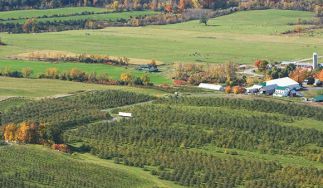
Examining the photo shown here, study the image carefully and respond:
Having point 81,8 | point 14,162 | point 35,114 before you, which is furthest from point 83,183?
point 81,8

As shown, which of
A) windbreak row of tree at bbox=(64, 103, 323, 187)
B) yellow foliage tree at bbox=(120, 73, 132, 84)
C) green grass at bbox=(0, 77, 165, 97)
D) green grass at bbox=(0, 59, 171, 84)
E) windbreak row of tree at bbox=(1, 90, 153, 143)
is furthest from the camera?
green grass at bbox=(0, 59, 171, 84)

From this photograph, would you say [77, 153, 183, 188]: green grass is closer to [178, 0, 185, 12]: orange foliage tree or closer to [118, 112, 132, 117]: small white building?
[118, 112, 132, 117]: small white building

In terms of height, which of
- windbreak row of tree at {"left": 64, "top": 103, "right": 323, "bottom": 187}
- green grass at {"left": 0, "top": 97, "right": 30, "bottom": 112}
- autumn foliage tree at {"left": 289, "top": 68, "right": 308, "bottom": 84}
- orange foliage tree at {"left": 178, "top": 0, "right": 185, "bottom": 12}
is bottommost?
windbreak row of tree at {"left": 64, "top": 103, "right": 323, "bottom": 187}

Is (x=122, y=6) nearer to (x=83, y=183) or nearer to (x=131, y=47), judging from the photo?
(x=131, y=47)

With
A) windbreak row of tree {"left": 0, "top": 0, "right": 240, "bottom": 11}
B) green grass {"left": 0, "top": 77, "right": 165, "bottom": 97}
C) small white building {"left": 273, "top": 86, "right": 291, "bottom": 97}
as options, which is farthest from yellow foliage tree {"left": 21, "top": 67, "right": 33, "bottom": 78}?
windbreak row of tree {"left": 0, "top": 0, "right": 240, "bottom": 11}

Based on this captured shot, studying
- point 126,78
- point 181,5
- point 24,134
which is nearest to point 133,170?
point 24,134

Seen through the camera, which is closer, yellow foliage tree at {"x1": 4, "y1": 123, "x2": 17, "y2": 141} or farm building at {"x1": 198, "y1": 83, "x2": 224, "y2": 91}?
yellow foliage tree at {"x1": 4, "y1": 123, "x2": 17, "y2": 141}

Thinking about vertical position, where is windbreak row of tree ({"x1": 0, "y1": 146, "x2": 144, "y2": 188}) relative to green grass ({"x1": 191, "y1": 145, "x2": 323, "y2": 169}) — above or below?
above
